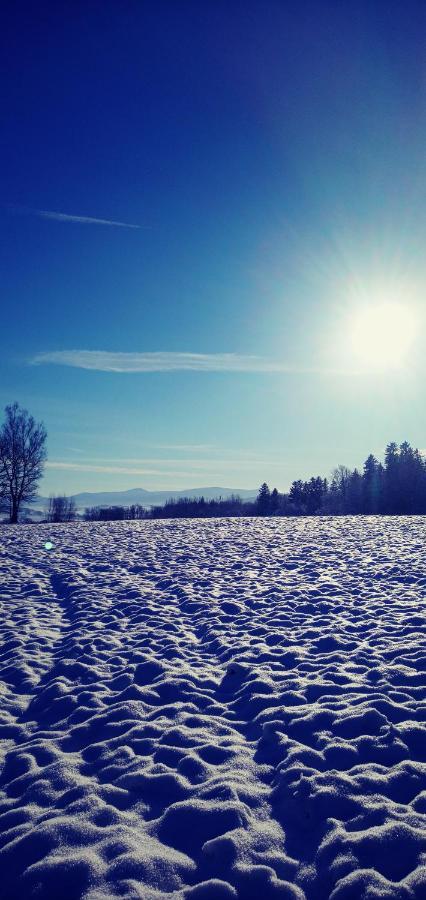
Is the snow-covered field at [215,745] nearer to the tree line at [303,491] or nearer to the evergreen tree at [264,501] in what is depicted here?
the tree line at [303,491]

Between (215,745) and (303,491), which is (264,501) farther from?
(215,745)

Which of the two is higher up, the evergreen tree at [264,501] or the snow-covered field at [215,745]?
the evergreen tree at [264,501]

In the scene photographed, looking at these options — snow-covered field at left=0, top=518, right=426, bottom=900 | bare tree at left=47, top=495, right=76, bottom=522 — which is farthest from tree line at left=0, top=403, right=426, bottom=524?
snow-covered field at left=0, top=518, right=426, bottom=900

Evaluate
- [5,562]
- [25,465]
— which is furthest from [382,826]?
[25,465]

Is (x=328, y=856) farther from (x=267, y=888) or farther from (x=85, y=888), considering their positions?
(x=85, y=888)

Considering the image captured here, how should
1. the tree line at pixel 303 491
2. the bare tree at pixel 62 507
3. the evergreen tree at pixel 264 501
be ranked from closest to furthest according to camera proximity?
1. the tree line at pixel 303 491
2. the evergreen tree at pixel 264 501
3. the bare tree at pixel 62 507

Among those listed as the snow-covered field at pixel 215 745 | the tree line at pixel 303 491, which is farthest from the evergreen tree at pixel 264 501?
the snow-covered field at pixel 215 745

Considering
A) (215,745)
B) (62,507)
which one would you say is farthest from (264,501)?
(215,745)

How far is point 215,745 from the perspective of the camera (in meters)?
5.30

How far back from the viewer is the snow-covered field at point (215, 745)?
11.9ft

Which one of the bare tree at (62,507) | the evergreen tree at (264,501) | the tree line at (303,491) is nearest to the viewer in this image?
the tree line at (303,491)

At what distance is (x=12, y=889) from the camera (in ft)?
11.4

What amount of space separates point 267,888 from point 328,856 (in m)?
0.61

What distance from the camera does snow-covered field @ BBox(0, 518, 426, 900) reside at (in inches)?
143
